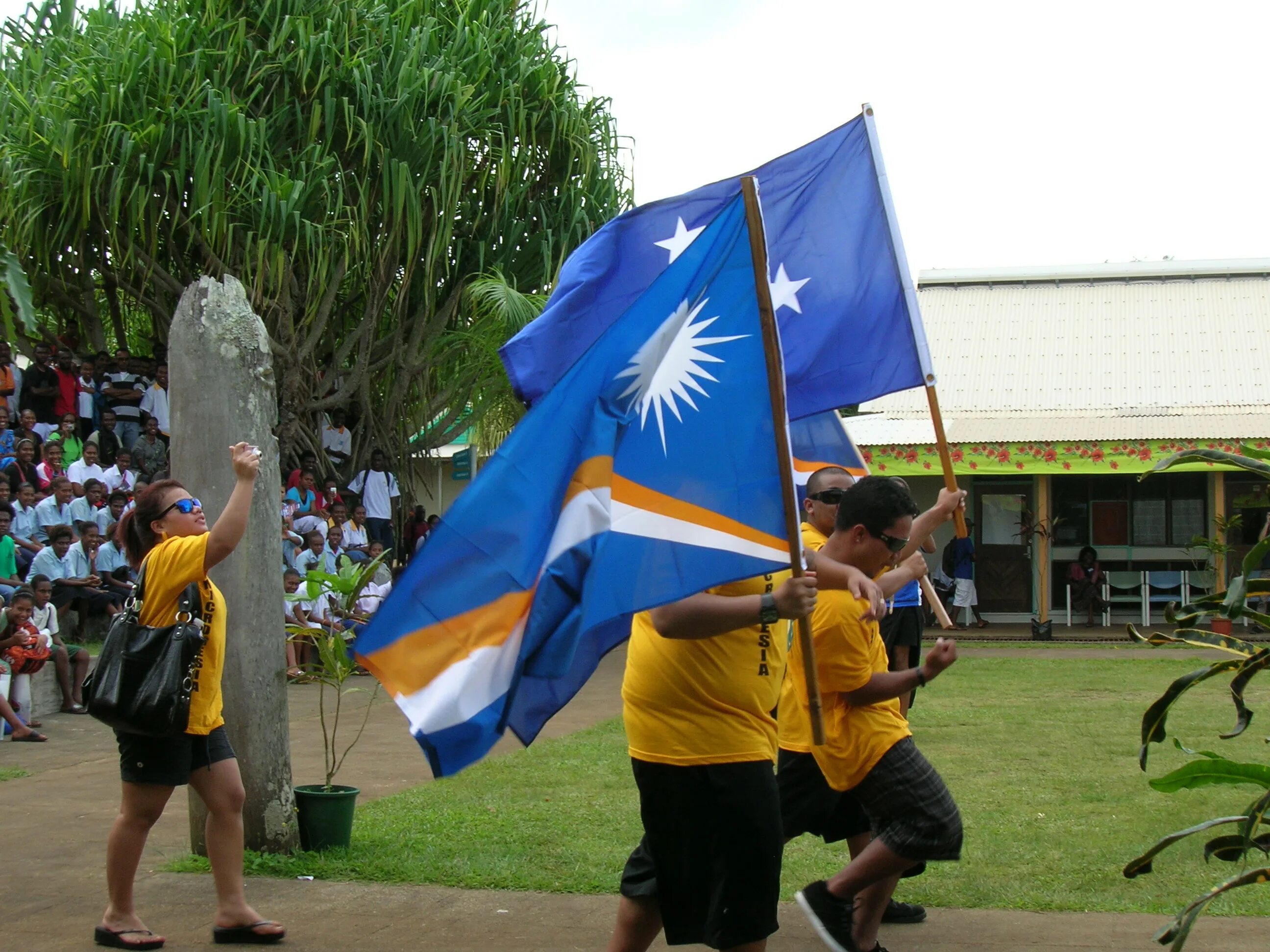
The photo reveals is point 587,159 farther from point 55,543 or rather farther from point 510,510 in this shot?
point 510,510

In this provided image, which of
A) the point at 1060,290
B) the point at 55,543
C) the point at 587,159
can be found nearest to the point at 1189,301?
the point at 1060,290

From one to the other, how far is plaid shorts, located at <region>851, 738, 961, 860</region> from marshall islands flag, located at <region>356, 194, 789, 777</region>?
133 cm

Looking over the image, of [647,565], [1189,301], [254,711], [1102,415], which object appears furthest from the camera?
[1189,301]

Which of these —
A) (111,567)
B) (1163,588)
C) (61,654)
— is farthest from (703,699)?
(1163,588)

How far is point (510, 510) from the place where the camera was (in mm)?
3875

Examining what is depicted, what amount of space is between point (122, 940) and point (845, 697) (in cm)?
279

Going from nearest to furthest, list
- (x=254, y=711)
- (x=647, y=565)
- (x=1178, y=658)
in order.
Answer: (x=647, y=565), (x=254, y=711), (x=1178, y=658)

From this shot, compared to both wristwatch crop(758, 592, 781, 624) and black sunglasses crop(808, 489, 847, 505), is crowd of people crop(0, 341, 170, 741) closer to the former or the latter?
black sunglasses crop(808, 489, 847, 505)

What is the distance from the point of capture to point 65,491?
14.4 meters

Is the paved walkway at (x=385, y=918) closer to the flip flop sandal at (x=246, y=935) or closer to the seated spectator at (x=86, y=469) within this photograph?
the flip flop sandal at (x=246, y=935)

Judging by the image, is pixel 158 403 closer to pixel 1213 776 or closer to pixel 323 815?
pixel 323 815

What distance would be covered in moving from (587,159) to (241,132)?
5.54 meters

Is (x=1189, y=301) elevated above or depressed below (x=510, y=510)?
above

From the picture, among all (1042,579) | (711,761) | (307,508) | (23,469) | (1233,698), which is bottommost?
(1042,579)
